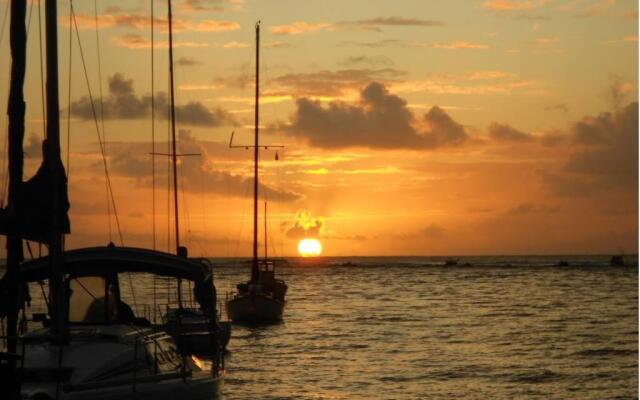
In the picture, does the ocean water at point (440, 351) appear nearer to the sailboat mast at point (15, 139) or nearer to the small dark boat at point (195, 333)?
the small dark boat at point (195, 333)

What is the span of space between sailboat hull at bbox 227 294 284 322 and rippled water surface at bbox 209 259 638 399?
1.02 metres

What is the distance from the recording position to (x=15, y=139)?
2030 cm

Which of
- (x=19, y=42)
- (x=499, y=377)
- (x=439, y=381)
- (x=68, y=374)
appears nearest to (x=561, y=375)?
(x=499, y=377)

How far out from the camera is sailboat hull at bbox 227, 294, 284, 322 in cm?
6506

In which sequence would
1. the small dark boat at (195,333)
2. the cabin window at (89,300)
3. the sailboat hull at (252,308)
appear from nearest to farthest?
1. the cabin window at (89,300)
2. the small dark boat at (195,333)
3. the sailboat hull at (252,308)

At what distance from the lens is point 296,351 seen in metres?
51.0

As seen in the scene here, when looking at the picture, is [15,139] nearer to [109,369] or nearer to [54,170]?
[54,170]

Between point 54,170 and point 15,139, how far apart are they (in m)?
1.58

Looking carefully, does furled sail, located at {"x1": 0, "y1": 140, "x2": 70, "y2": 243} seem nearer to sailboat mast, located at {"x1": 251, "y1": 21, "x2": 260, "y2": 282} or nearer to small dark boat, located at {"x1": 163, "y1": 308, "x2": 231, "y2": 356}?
small dark boat, located at {"x1": 163, "y1": 308, "x2": 231, "y2": 356}

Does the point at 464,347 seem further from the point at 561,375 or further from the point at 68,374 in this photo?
the point at 68,374

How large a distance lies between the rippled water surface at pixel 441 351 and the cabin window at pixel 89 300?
1032 centimetres

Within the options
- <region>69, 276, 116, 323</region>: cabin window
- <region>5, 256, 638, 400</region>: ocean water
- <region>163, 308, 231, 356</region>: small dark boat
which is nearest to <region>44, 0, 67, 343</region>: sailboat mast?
<region>69, 276, 116, 323</region>: cabin window

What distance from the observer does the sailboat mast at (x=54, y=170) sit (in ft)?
70.5

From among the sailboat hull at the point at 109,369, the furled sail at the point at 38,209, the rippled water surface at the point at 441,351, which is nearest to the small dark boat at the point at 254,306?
the rippled water surface at the point at 441,351
